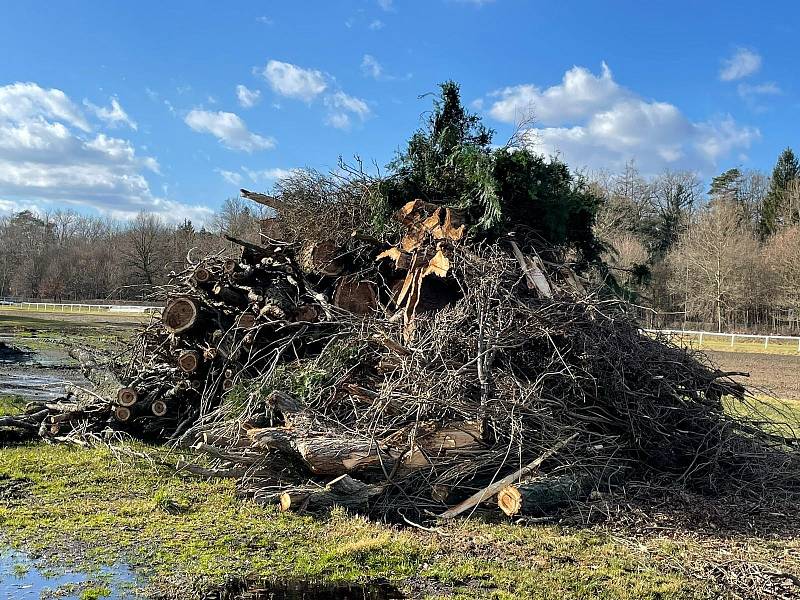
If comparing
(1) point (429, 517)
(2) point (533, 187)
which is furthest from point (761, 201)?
(1) point (429, 517)

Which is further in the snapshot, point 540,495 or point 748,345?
point 748,345

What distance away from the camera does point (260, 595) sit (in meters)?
4.18

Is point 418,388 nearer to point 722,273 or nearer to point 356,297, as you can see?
point 356,297

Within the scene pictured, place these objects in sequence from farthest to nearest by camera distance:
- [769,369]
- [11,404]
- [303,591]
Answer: [769,369]
[11,404]
[303,591]

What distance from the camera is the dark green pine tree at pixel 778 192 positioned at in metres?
49.6

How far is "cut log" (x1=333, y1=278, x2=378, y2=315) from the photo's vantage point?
27.8ft

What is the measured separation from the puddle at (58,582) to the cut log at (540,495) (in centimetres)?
304

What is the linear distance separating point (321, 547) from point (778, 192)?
183 ft

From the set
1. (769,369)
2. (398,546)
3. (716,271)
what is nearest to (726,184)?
(716,271)

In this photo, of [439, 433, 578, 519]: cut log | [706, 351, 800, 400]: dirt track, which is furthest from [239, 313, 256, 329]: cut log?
[706, 351, 800, 400]: dirt track

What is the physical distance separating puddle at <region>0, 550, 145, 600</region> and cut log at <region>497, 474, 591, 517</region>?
3.04 m

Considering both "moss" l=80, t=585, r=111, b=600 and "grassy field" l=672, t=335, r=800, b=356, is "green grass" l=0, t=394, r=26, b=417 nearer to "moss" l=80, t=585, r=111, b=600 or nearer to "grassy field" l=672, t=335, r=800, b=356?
"moss" l=80, t=585, r=111, b=600

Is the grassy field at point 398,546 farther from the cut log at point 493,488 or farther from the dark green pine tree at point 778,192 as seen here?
the dark green pine tree at point 778,192

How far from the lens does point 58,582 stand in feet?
14.1
